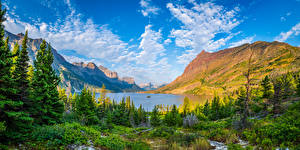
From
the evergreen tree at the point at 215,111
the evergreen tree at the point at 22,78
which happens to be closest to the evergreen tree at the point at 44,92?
the evergreen tree at the point at 22,78

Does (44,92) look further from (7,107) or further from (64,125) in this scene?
(7,107)

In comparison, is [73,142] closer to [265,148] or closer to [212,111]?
[265,148]

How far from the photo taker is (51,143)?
21.6ft

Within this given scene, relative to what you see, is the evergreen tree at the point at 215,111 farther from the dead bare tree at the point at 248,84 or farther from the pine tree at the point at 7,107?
the pine tree at the point at 7,107

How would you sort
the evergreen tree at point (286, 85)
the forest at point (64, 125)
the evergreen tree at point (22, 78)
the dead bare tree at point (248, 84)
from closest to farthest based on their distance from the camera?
the forest at point (64, 125) → the evergreen tree at point (22, 78) → the dead bare tree at point (248, 84) → the evergreen tree at point (286, 85)

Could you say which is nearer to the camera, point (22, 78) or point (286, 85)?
point (22, 78)

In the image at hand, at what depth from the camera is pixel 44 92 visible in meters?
13.0

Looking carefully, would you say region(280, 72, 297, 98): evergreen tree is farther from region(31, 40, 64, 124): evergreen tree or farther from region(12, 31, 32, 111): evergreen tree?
region(31, 40, 64, 124): evergreen tree

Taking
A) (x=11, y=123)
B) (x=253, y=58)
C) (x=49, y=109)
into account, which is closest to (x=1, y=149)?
(x=11, y=123)

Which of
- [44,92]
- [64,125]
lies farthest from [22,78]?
[64,125]

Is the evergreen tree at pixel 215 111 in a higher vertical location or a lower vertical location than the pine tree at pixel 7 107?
lower

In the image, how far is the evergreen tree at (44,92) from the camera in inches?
488

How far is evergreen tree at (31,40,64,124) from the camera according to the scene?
40.7 feet

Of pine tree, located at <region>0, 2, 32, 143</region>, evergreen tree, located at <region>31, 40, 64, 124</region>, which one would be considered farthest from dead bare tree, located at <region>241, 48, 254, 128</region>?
evergreen tree, located at <region>31, 40, 64, 124</region>
